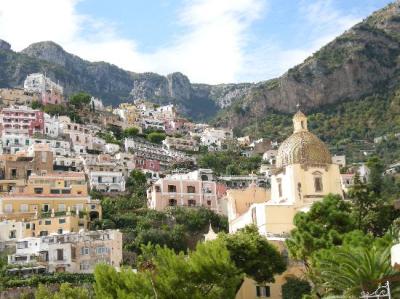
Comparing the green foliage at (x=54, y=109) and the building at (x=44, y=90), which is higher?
the building at (x=44, y=90)

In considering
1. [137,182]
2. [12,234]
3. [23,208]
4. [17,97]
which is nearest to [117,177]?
[137,182]

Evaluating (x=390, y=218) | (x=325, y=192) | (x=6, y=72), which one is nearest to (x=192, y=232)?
(x=325, y=192)

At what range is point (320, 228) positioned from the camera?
123ft

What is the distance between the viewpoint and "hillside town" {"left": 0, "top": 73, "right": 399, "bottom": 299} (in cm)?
5188

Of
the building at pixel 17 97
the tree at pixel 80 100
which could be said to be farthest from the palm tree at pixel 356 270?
the tree at pixel 80 100

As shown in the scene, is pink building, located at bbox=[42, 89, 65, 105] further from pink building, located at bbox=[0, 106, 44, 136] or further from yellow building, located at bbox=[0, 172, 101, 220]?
yellow building, located at bbox=[0, 172, 101, 220]

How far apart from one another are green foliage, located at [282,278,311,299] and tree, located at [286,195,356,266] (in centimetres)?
350

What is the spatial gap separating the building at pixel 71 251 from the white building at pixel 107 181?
959 inches

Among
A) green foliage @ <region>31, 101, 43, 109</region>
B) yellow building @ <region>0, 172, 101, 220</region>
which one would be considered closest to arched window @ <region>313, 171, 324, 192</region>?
yellow building @ <region>0, 172, 101, 220</region>

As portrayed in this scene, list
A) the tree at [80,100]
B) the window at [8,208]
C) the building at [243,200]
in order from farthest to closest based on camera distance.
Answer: the tree at [80,100] < the window at [8,208] < the building at [243,200]

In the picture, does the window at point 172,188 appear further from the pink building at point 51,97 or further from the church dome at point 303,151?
the pink building at point 51,97

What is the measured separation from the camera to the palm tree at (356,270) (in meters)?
27.1

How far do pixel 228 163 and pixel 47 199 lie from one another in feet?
129

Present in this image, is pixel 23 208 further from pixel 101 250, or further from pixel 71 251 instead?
pixel 101 250
